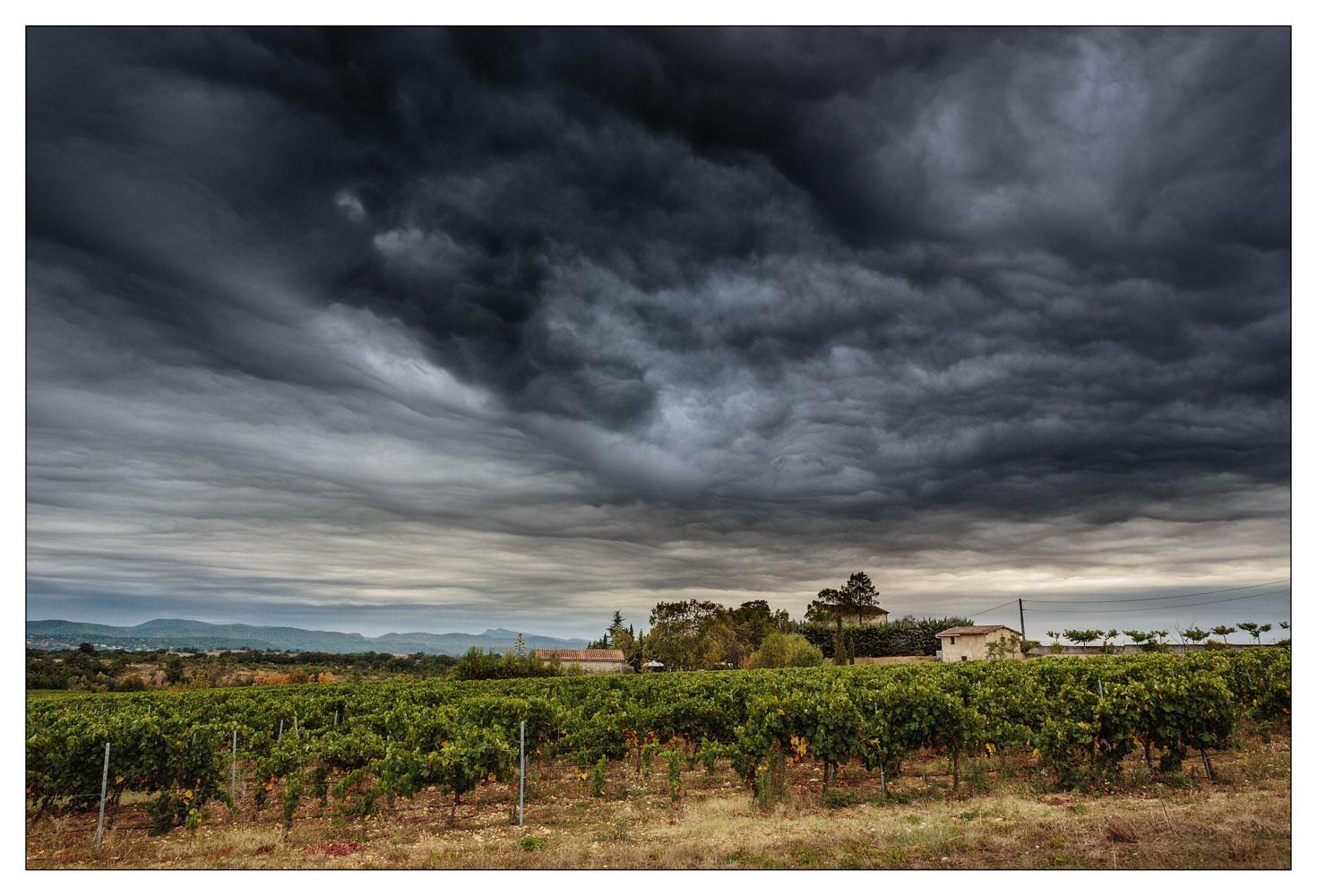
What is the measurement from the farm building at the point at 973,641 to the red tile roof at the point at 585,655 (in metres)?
31.4

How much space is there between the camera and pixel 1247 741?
60.8 ft

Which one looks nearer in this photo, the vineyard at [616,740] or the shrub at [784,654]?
the vineyard at [616,740]

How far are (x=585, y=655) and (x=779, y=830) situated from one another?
59571mm

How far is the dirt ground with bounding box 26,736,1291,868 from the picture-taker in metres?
9.40

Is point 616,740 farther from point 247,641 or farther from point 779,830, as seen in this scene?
point 247,641

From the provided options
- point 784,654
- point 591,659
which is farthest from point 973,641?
point 591,659

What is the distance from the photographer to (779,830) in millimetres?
11258

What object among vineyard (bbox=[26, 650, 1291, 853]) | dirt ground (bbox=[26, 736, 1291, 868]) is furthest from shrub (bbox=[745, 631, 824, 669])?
dirt ground (bbox=[26, 736, 1291, 868])

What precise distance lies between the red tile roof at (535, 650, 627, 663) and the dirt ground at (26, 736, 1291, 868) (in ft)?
171

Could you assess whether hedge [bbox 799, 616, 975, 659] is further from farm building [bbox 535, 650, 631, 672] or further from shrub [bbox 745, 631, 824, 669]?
farm building [bbox 535, 650, 631, 672]

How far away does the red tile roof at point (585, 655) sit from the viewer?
2615 inches

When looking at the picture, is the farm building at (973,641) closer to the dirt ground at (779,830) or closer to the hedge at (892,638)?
the hedge at (892,638)

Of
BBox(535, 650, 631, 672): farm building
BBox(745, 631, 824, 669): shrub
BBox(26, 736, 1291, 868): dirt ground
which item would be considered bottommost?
BBox(535, 650, 631, 672): farm building

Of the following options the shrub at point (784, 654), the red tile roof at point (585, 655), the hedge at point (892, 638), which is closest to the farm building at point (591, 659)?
the red tile roof at point (585, 655)
